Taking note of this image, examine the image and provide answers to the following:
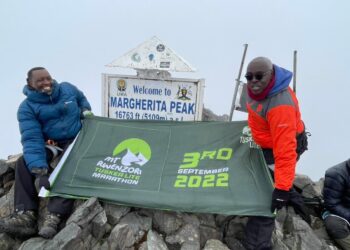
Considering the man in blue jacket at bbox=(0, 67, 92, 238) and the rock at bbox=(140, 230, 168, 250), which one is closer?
the rock at bbox=(140, 230, 168, 250)

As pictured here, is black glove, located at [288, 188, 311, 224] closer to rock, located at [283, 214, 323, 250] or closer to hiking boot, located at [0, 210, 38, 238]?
rock, located at [283, 214, 323, 250]

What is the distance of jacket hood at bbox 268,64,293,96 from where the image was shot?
4270 millimetres

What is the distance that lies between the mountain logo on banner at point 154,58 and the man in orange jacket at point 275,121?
6.57 feet

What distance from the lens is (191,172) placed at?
509 centimetres

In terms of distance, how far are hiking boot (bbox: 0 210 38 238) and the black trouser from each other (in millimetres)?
120

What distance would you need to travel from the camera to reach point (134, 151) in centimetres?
553

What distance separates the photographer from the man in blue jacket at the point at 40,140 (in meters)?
4.77

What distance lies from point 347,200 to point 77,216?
3703 millimetres

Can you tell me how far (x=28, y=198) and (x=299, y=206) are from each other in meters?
3.80

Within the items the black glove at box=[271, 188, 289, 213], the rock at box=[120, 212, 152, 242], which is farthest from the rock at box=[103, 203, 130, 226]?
the black glove at box=[271, 188, 289, 213]

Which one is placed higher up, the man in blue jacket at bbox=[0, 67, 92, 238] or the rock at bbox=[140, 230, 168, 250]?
the man in blue jacket at bbox=[0, 67, 92, 238]

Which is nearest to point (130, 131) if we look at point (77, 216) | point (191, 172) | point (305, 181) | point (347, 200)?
point (191, 172)

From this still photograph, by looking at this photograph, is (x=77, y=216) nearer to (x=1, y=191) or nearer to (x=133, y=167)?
(x=133, y=167)

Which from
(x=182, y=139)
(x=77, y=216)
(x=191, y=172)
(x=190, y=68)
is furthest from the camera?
(x=190, y=68)
